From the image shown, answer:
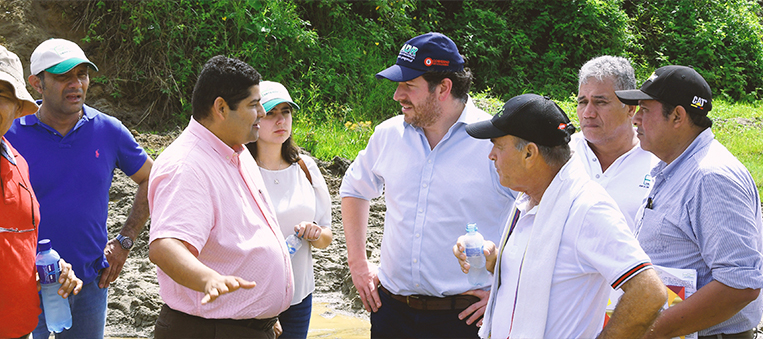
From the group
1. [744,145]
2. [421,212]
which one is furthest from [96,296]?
[744,145]

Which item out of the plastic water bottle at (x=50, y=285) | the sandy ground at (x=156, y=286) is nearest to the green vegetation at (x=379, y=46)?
the sandy ground at (x=156, y=286)

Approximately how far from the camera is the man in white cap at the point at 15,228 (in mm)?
2629

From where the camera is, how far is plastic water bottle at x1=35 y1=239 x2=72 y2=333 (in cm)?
289

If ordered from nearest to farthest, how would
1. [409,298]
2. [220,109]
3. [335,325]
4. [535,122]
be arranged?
[535,122] → [220,109] → [409,298] → [335,325]

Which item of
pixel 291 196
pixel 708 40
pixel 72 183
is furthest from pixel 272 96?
pixel 708 40

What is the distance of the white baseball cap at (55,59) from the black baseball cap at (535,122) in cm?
261

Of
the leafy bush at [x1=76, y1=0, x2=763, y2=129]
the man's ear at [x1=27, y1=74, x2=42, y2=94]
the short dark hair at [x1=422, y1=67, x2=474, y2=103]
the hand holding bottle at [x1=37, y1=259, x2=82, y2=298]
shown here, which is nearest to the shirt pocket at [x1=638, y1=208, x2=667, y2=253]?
the short dark hair at [x1=422, y1=67, x2=474, y2=103]

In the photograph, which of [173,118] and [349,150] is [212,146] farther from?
[173,118]

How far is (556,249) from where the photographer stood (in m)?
2.19

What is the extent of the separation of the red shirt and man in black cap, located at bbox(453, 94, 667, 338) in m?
1.98

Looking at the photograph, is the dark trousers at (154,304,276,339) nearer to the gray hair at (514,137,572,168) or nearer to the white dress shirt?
the white dress shirt

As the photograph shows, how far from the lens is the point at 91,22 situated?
30.0 feet

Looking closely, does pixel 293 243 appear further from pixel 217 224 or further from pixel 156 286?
pixel 156 286

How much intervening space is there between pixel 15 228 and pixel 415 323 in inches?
76.7
